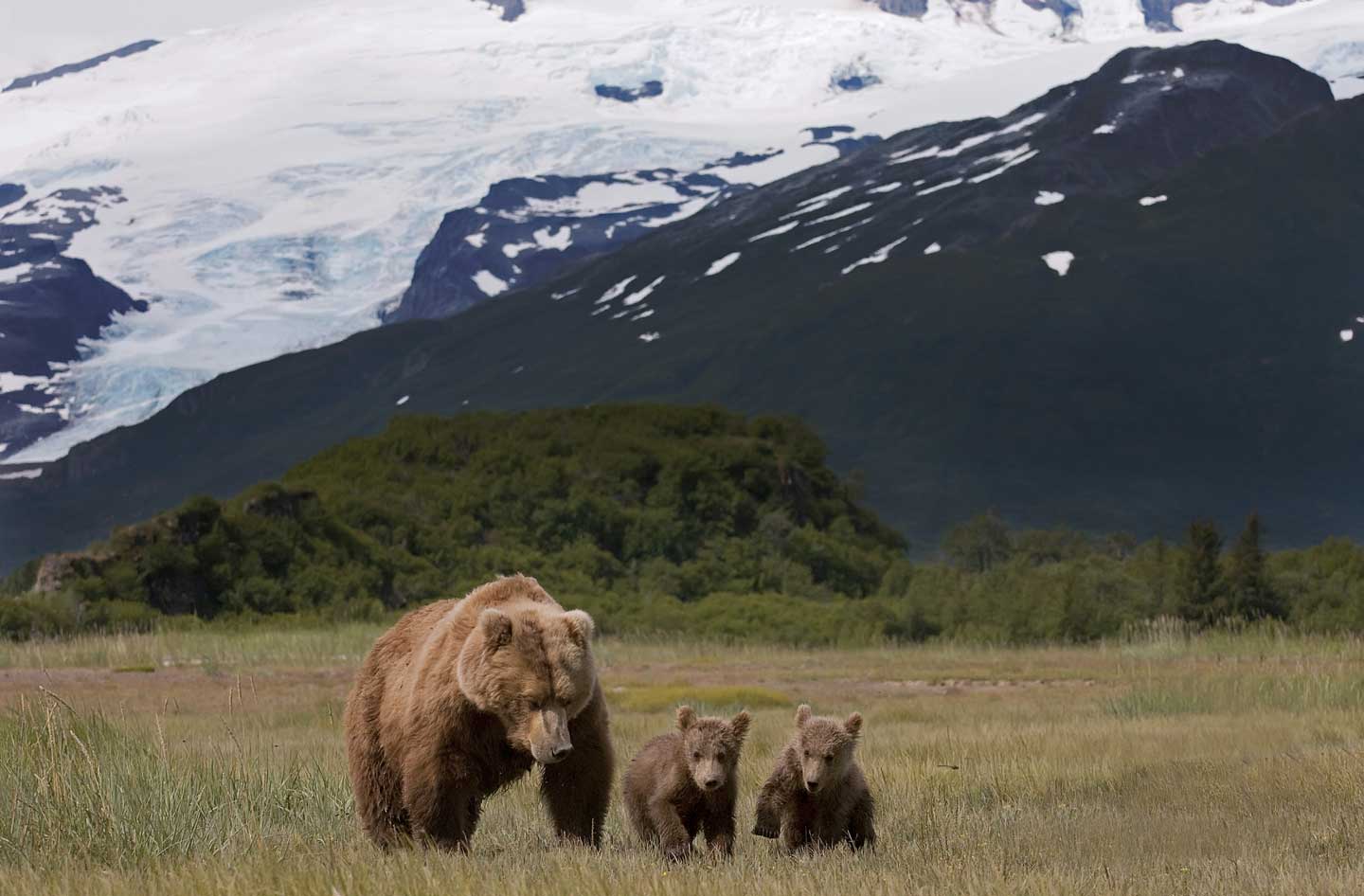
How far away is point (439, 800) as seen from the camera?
8.70 metres

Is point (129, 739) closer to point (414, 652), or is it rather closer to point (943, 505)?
point (414, 652)

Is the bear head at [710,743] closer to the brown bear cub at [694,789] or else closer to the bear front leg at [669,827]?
the brown bear cub at [694,789]

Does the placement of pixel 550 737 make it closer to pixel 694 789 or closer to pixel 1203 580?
pixel 694 789

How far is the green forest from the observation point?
34594 millimetres

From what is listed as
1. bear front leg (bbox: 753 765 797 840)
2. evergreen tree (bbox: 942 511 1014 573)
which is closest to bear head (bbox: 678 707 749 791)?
bear front leg (bbox: 753 765 797 840)

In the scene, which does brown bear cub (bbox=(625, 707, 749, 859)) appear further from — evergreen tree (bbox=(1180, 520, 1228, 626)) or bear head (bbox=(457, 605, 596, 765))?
evergreen tree (bbox=(1180, 520, 1228, 626))

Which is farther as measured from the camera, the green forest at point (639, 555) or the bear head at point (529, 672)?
the green forest at point (639, 555)

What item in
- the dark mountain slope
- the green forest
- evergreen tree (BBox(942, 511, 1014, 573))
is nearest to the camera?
the green forest

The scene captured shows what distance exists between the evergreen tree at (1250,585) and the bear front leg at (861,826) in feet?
77.4

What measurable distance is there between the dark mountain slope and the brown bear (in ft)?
269

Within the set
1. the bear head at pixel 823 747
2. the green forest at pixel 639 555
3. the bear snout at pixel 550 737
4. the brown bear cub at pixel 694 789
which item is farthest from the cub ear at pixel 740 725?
the green forest at pixel 639 555

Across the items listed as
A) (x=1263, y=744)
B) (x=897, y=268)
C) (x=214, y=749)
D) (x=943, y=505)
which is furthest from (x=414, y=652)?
(x=897, y=268)

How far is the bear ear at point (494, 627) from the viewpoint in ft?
27.1

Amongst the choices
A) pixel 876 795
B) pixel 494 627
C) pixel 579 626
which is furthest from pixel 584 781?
pixel 876 795
